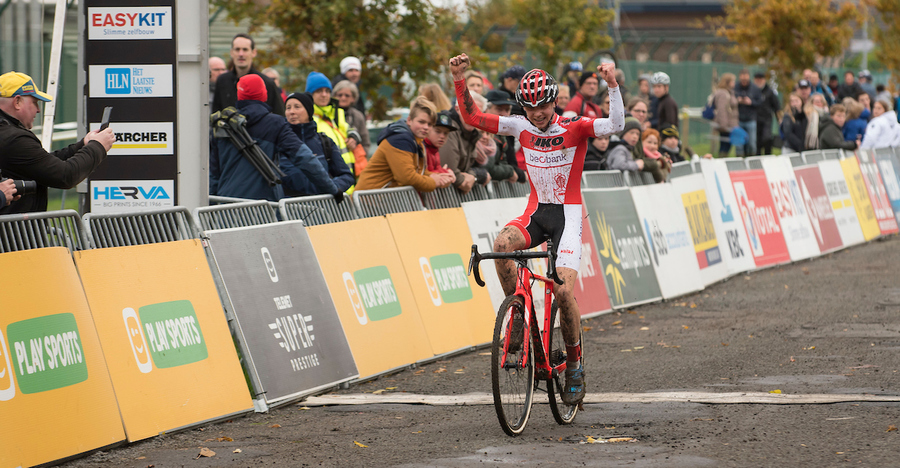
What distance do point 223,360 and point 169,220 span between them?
0.99 m

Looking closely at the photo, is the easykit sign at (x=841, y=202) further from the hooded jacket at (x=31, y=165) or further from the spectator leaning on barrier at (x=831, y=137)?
the hooded jacket at (x=31, y=165)

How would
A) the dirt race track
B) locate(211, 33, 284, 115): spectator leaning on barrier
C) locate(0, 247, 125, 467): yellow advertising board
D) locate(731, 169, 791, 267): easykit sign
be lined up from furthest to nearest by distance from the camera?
locate(731, 169, 791, 267): easykit sign → locate(211, 33, 284, 115): spectator leaning on barrier → the dirt race track → locate(0, 247, 125, 467): yellow advertising board

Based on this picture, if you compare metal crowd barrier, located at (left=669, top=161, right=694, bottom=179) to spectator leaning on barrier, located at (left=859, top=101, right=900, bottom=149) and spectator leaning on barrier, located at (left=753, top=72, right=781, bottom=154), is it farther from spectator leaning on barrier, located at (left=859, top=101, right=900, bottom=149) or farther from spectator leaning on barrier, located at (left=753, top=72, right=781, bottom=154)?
spectator leaning on barrier, located at (left=753, top=72, right=781, bottom=154)

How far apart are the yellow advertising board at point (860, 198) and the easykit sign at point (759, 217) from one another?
13.2 ft

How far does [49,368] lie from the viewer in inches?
241

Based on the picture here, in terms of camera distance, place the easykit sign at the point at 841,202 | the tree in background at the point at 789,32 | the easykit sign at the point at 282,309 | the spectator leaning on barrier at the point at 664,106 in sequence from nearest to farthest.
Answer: the easykit sign at the point at 282,309, the spectator leaning on barrier at the point at 664,106, the easykit sign at the point at 841,202, the tree in background at the point at 789,32

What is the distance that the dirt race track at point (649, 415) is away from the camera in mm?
6051

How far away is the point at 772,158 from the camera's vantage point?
1775cm

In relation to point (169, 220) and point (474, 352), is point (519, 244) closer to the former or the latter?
point (169, 220)

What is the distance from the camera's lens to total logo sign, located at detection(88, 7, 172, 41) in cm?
814

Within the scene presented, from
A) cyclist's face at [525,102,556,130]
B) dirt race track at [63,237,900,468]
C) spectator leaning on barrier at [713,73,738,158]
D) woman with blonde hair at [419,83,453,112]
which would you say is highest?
spectator leaning on barrier at [713,73,738,158]

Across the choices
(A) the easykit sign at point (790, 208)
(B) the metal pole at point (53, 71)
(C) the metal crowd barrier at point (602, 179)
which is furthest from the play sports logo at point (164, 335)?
(A) the easykit sign at point (790, 208)

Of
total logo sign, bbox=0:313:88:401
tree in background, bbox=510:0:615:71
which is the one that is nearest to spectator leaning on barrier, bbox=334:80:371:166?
total logo sign, bbox=0:313:88:401

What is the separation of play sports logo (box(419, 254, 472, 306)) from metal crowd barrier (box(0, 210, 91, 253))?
3.66 metres
